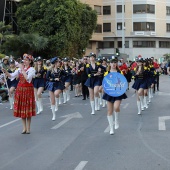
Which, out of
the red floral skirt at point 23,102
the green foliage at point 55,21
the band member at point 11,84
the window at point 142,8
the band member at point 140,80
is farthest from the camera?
the window at point 142,8

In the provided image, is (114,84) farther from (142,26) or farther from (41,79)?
(142,26)

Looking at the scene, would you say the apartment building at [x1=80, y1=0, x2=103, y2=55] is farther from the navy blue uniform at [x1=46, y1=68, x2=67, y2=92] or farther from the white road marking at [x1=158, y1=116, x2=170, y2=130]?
the white road marking at [x1=158, y1=116, x2=170, y2=130]

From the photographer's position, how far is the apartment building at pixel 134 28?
7019cm

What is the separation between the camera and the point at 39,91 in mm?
17422

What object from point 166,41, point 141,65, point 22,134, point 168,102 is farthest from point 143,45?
point 22,134

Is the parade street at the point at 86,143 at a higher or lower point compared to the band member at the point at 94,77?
lower

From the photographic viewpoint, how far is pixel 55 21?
4528cm

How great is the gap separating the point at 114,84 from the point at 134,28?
2321 inches

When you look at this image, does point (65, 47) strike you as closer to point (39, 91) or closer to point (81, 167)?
point (39, 91)

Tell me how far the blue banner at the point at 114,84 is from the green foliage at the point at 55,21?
3247 centimetres

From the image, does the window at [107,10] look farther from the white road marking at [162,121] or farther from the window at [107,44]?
the white road marking at [162,121]

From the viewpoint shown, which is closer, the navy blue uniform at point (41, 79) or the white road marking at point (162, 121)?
the white road marking at point (162, 121)

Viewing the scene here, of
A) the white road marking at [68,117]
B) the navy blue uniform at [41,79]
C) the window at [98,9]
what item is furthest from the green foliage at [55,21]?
the white road marking at [68,117]

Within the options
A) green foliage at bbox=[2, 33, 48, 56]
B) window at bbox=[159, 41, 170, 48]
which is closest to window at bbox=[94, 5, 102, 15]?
window at bbox=[159, 41, 170, 48]
